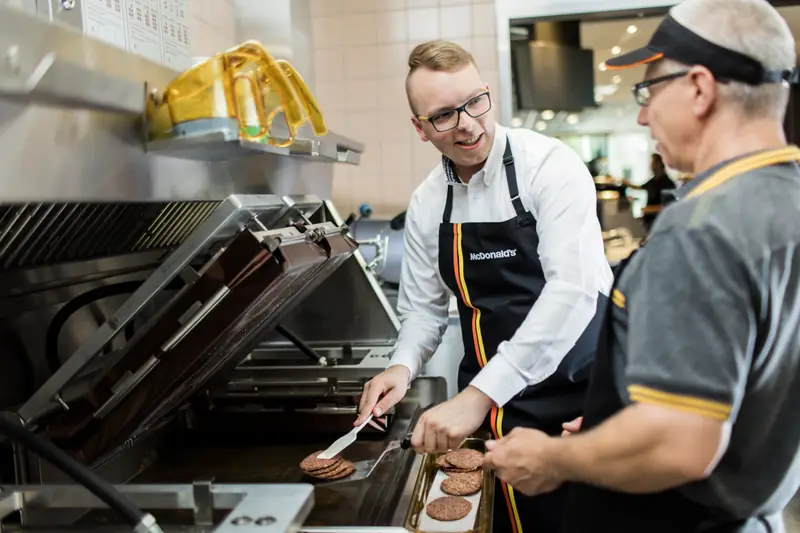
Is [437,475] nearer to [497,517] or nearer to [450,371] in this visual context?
[497,517]

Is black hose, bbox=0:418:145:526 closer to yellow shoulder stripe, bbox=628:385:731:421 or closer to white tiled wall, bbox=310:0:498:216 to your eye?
yellow shoulder stripe, bbox=628:385:731:421

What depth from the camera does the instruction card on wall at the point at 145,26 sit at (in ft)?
4.89

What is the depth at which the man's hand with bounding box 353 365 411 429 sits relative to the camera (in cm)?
154

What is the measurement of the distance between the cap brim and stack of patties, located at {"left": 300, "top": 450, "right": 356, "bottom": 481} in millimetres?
926

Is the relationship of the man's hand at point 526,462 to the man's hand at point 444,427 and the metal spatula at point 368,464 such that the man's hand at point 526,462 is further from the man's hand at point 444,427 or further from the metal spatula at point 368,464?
the metal spatula at point 368,464

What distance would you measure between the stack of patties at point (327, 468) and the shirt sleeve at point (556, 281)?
32 cm

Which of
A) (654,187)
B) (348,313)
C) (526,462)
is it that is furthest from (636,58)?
(654,187)

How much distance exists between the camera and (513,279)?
1.71 metres

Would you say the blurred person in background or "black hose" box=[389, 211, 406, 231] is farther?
the blurred person in background

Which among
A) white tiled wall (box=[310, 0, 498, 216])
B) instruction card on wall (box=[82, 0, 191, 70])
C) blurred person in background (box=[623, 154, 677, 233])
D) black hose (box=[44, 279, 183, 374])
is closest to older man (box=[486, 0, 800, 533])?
black hose (box=[44, 279, 183, 374])

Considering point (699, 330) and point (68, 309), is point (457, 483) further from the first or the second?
point (68, 309)

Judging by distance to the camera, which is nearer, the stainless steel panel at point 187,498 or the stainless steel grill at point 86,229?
the stainless steel panel at point 187,498

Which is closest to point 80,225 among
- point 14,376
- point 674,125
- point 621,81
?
point 14,376

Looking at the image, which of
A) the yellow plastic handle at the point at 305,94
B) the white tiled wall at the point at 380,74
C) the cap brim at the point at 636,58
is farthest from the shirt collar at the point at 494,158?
the white tiled wall at the point at 380,74
